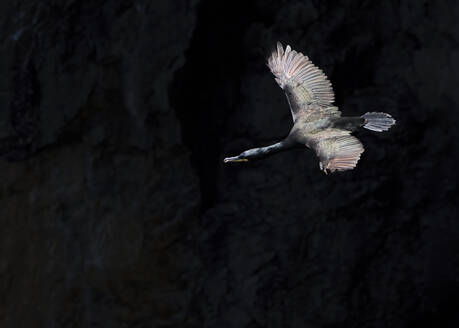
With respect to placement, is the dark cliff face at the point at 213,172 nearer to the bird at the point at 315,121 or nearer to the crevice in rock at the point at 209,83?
the crevice in rock at the point at 209,83

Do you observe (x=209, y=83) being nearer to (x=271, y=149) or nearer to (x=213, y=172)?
(x=213, y=172)

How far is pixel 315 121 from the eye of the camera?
381cm

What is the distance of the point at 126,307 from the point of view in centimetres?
460

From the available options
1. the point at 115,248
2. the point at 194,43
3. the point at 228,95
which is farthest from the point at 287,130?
the point at 115,248

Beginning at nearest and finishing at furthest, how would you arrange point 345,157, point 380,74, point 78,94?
point 345,157, point 78,94, point 380,74

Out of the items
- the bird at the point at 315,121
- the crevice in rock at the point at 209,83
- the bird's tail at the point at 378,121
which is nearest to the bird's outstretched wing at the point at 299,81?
the bird at the point at 315,121

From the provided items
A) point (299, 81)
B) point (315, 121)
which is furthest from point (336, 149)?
point (299, 81)

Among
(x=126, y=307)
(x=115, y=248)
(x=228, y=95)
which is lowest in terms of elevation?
(x=126, y=307)

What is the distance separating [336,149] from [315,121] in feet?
0.98

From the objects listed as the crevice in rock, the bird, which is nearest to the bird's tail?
the bird

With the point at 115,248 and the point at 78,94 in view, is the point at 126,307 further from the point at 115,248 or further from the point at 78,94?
the point at 78,94

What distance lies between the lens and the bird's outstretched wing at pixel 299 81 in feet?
13.0

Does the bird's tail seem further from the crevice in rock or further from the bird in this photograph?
the crevice in rock

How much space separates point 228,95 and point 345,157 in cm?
129
